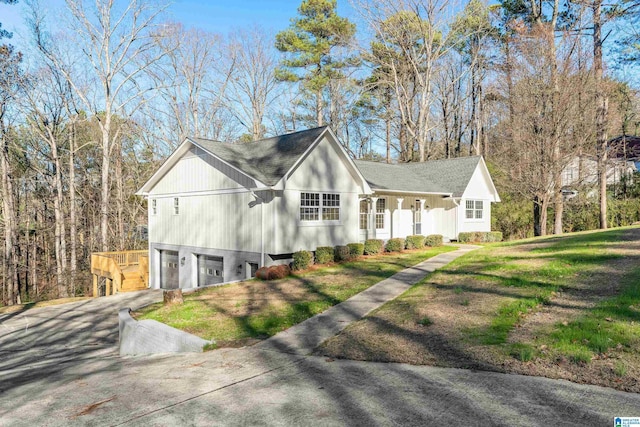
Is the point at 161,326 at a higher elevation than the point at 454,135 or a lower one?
lower

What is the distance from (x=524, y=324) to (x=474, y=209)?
19.4 metres

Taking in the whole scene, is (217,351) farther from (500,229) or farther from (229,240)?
(500,229)

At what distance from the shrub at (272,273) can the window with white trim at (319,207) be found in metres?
2.56

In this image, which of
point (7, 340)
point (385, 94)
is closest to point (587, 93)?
point (385, 94)

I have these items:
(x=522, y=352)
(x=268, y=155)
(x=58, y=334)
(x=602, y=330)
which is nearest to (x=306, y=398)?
(x=522, y=352)

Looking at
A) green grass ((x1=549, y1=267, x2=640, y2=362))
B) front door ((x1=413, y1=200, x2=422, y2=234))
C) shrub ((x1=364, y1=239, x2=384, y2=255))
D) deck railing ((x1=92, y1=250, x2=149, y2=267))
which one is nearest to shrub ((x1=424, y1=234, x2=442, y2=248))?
front door ((x1=413, y1=200, x2=422, y2=234))

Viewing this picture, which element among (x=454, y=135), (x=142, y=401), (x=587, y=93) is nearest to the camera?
(x=142, y=401)

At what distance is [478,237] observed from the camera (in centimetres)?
2400

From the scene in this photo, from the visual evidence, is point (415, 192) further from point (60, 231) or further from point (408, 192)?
point (60, 231)

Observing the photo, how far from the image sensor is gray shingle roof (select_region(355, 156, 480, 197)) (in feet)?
73.0

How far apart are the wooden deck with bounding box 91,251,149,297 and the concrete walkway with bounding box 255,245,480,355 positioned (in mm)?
13817

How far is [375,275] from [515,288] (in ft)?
17.0

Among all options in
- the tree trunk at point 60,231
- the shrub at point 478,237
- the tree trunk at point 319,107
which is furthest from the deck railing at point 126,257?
the tree trunk at point 319,107

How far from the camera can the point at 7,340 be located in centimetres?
1270
